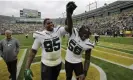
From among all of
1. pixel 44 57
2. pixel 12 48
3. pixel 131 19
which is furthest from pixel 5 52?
pixel 131 19

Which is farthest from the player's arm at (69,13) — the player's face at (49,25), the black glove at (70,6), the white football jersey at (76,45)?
the player's face at (49,25)

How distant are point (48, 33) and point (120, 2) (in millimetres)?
58263

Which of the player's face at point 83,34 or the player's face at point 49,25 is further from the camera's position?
the player's face at point 83,34

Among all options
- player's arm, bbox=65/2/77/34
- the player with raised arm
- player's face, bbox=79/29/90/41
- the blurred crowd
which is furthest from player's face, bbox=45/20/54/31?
the blurred crowd

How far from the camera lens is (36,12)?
10844 centimetres

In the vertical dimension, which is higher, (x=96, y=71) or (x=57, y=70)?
(x=57, y=70)

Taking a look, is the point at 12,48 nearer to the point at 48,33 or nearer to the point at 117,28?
the point at 48,33

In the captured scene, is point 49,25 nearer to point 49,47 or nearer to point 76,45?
point 49,47

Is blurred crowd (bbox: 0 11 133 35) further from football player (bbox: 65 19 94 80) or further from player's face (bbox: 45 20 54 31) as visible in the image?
player's face (bbox: 45 20 54 31)

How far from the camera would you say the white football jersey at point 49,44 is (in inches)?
151

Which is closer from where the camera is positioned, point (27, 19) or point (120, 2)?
point (120, 2)

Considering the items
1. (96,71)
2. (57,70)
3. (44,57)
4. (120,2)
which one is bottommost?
(96,71)

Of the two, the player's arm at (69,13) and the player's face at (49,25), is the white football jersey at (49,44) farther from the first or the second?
the player's arm at (69,13)

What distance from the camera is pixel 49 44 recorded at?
3836 millimetres
